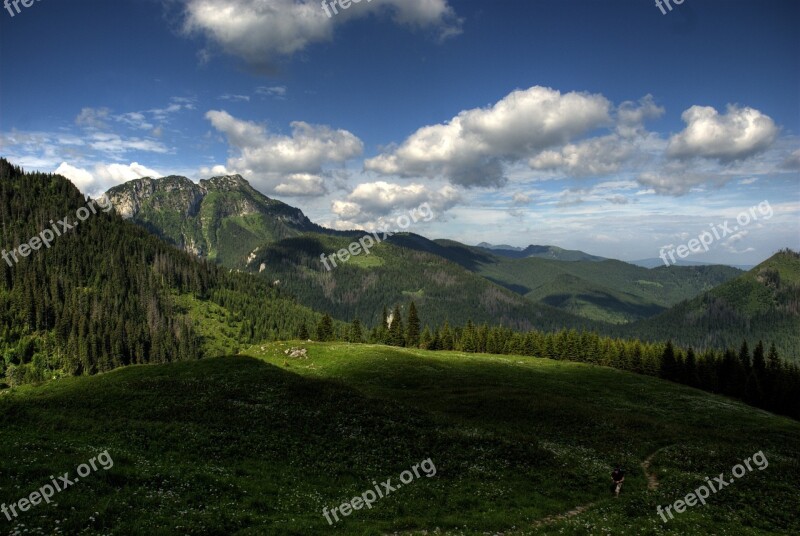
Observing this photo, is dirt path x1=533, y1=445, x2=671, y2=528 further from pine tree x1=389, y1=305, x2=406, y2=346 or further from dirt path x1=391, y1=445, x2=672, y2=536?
pine tree x1=389, y1=305, x2=406, y2=346

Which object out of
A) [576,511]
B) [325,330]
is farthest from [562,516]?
[325,330]

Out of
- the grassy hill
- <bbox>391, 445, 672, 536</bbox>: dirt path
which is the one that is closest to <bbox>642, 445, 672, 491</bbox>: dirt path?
<bbox>391, 445, 672, 536</bbox>: dirt path

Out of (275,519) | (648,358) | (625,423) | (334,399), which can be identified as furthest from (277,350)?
(648,358)

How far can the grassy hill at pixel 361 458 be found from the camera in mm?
18203

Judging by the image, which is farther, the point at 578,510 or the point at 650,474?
the point at 650,474

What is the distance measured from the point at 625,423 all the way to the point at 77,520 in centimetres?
5165

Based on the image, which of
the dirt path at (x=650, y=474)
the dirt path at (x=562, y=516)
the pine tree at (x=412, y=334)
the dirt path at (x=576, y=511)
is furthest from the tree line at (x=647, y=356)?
the dirt path at (x=562, y=516)

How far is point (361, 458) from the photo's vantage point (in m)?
30.5

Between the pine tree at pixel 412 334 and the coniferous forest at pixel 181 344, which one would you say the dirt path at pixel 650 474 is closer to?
the coniferous forest at pixel 181 344

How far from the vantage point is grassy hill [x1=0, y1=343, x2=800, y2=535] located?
18203 millimetres

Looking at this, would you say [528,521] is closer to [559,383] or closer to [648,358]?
[559,383]

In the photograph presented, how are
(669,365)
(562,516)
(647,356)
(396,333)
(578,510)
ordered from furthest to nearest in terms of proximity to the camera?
(396,333), (647,356), (669,365), (578,510), (562,516)

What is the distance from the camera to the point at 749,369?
103 meters

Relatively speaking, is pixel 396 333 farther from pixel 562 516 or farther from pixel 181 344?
pixel 562 516
